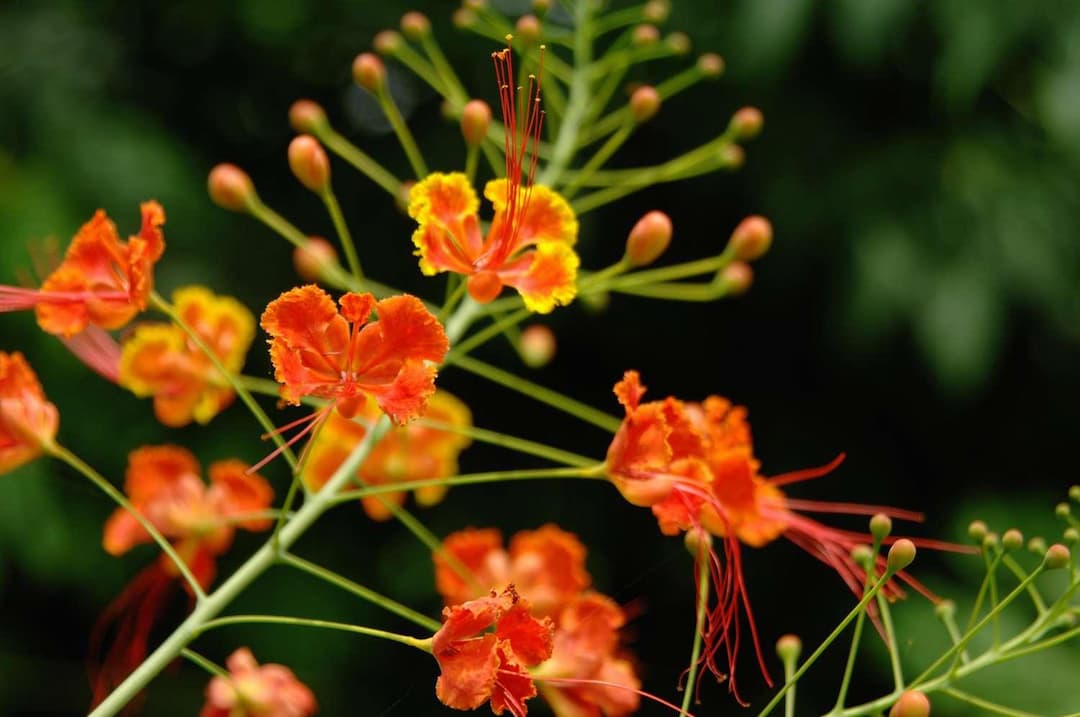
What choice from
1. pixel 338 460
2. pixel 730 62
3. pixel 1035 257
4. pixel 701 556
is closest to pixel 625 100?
pixel 730 62

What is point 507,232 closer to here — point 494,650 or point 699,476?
point 699,476

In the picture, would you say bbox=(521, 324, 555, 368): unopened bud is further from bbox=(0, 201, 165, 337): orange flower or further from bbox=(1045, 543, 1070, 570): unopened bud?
bbox=(1045, 543, 1070, 570): unopened bud

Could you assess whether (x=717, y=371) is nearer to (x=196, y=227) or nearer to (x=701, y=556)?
(x=196, y=227)

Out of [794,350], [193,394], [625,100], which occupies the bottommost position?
[794,350]

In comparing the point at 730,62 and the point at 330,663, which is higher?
the point at 730,62

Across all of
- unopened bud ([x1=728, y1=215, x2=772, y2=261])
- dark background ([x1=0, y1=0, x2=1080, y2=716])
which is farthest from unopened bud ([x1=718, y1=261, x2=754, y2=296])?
dark background ([x1=0, y1=0, x2=1080, y2=716])

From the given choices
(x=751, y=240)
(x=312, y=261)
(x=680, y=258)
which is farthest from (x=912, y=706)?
(x=680, y=258)
